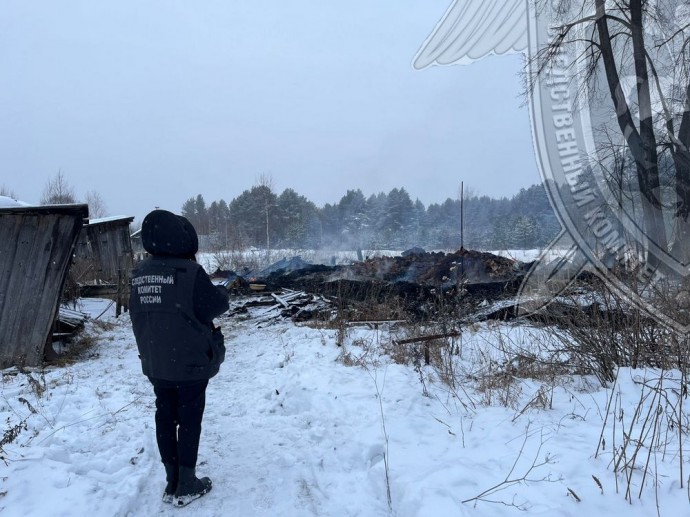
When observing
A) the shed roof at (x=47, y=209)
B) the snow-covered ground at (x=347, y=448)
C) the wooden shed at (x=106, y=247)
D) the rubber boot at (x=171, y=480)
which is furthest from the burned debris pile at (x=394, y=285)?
the rubber boot at (x=171, y=480)

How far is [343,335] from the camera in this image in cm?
758

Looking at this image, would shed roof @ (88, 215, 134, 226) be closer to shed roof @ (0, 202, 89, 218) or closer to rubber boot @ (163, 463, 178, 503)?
shed roof @ (0, 202, 89, 218)

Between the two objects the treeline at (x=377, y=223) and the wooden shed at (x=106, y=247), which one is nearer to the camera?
the wooden shed at (x=106, y=247)

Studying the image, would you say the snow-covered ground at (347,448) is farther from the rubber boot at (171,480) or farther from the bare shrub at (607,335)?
the bare shrub at (607,335)

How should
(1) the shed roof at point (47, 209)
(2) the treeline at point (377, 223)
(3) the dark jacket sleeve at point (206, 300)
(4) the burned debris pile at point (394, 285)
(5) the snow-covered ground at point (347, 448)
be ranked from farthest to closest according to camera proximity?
(2) the treeline at point (377, 223) < (4) the burned debris pile at point (394, 285) < (1) the shed roof at point (47, 209) < (3) the dark jacket sleeve at point (206, 300) < (5) the snow-covered ground at point (347, 448)

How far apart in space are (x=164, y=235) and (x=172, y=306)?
1.64 ft

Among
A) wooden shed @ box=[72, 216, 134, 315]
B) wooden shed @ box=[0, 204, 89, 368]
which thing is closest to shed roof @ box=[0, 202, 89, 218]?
wooden shed @ box=[0, 204, 89, 368]

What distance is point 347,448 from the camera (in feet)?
11.9

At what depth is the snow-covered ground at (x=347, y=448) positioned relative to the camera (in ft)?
8.55

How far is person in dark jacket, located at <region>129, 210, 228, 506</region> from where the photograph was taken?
8.87 ft

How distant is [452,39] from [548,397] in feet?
17.9

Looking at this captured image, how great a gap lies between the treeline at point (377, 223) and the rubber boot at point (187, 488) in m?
45.2

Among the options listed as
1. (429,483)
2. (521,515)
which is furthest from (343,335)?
(521,515)

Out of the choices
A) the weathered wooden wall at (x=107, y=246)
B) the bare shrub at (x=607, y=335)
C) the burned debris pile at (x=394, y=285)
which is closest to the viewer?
Answer: the bare shrub at (x=607, y=335)
